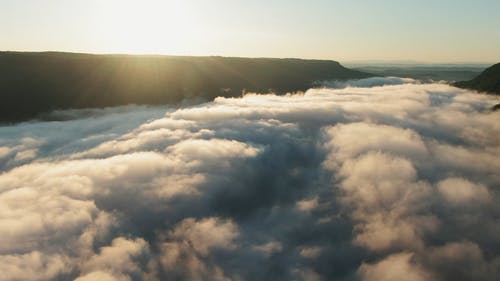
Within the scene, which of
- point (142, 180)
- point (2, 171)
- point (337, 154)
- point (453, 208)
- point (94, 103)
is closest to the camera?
point (142, 180)

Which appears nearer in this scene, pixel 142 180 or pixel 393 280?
pixel 393 280

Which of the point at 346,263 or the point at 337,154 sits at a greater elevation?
the point at 337,154

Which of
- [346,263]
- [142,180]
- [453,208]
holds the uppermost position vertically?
[142,180]

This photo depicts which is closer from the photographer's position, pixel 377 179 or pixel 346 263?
pixel 346 263

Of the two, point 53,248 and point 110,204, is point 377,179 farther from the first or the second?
point 53,248

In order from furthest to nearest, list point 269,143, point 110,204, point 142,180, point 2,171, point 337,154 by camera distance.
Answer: point 337,154 → point 269,143 → point 2,171 → point 142,180 → point 110,204

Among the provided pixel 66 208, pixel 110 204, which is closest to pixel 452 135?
pixel 110 204

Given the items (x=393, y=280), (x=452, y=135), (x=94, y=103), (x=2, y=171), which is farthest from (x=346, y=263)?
(x=94, y=103)

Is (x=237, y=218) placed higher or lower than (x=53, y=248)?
lower

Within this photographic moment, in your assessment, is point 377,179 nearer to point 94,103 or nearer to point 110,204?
point 110,204
